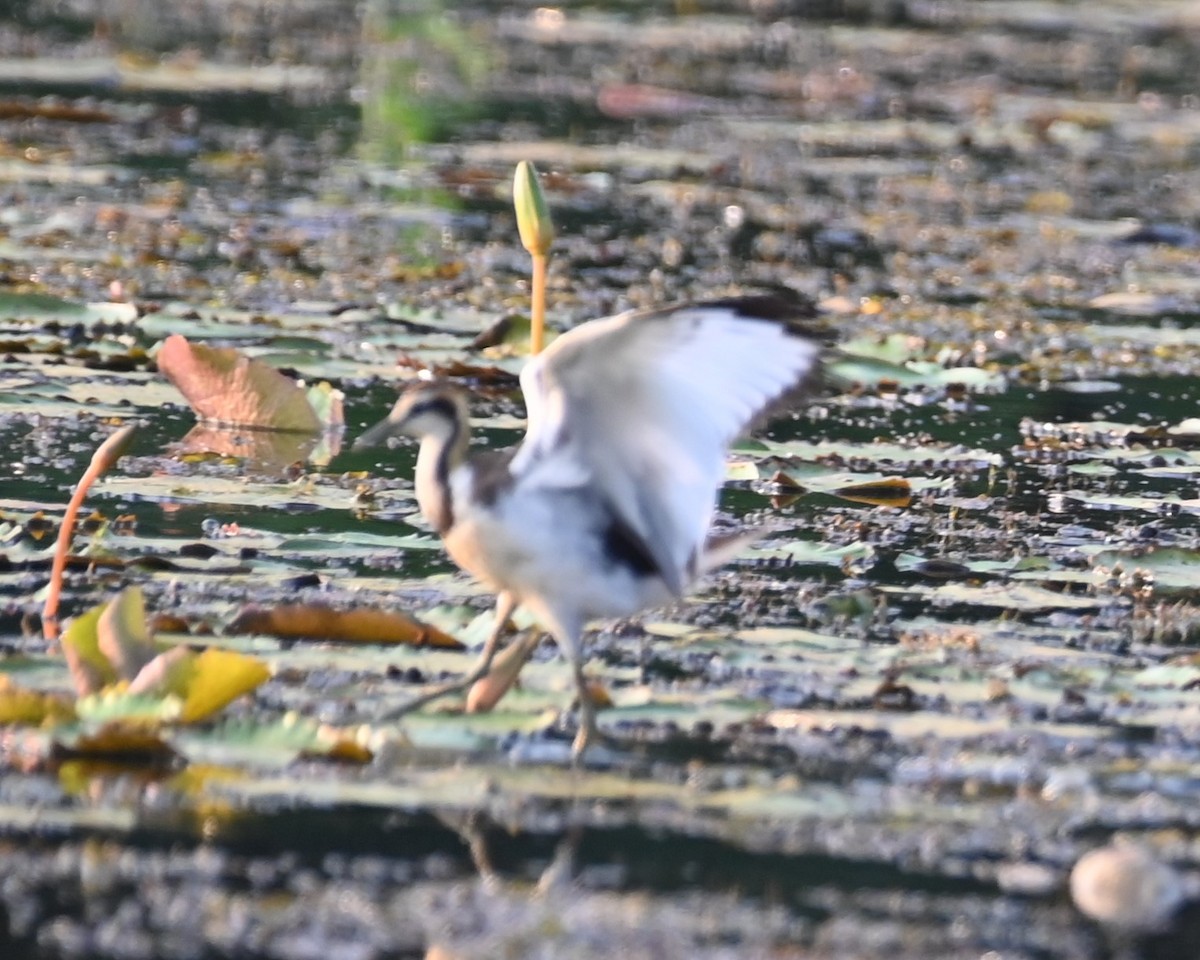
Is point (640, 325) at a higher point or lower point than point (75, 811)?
higher

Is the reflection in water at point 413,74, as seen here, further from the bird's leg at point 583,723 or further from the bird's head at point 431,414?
the bird's leg at point 583,723

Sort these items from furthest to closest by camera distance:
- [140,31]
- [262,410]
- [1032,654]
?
[140,31] < [262,410] < [1032,654]

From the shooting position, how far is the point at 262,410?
6531 millimetres

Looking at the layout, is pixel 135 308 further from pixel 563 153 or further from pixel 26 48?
pixel 26 48

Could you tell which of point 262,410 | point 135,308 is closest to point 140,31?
point 135,308

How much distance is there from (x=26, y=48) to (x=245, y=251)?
5830 mm

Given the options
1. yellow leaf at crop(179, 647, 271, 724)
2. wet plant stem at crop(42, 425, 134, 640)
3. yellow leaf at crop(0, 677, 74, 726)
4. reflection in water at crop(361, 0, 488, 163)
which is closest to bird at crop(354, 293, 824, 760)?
yellow leaf at crop(179, 647, 271, 724)

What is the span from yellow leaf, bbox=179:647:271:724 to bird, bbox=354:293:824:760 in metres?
0.38

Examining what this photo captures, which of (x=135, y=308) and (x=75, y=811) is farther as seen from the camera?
(x=135, y=308)

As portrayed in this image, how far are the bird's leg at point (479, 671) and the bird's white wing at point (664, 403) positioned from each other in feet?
0.90

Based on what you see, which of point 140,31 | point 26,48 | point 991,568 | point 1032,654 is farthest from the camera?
point 140,31

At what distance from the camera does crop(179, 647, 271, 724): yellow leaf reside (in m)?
4.00

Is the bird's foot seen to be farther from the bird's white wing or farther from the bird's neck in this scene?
the bird's white wing

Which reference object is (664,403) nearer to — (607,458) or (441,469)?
(607,458)
